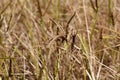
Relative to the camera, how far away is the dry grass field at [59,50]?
972mm

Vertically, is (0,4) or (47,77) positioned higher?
(0,4)

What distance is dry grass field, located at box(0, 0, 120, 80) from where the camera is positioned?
3.19 ft

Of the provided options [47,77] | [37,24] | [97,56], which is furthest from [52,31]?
[47,77]

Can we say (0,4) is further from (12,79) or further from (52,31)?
(12,79)

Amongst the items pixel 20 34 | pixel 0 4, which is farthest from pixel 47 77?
pixel 0 4

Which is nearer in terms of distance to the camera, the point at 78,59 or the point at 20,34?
the point at 78,59

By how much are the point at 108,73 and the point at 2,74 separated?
0.34 m

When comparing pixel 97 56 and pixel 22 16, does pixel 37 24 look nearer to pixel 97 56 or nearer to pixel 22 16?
pixel 22 16

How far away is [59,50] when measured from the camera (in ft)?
3.28

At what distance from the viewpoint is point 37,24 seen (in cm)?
133

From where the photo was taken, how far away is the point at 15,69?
3.61 feet

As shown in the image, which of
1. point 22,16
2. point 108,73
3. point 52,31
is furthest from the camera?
point 22,16

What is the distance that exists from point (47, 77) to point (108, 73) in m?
0.22

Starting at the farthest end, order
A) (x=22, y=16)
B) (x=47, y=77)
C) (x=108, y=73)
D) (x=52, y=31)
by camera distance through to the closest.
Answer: (x=22, y=16), (x=52, y=31), (x=108, y=73), (x=47, y=77)
